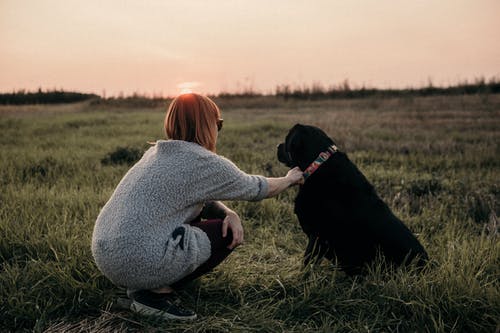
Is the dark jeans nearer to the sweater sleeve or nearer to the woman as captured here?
the woman

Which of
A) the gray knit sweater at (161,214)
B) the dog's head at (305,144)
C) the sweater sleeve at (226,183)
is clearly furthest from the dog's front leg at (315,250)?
the gray knit sweater at (161,214)

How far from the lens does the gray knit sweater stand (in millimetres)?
1837

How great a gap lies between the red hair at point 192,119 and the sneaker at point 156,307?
2.72 feet

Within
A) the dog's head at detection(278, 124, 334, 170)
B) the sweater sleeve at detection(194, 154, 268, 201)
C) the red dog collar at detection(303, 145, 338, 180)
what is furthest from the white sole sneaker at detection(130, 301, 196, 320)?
the dog's head at detection(278, 124, 334, 170)

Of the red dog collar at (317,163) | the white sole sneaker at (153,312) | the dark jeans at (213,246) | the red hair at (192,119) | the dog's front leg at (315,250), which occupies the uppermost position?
the red hair at (192,119)

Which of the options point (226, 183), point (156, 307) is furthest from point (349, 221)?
point (156, 307)

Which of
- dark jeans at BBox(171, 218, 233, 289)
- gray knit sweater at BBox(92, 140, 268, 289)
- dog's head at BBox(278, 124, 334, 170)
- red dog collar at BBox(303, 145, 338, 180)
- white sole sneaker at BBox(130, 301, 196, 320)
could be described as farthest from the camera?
dog's head at BBox(278, 124, 334, 170)

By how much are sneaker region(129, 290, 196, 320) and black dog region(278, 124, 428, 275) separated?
92 cm

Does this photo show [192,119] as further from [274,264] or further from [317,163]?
[274,264]

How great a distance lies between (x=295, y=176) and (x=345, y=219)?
389mm

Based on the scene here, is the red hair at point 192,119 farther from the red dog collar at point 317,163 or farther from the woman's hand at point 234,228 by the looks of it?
the red dog collar at point 317,163

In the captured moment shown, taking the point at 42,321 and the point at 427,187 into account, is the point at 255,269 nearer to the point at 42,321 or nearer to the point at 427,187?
the point at 42,321

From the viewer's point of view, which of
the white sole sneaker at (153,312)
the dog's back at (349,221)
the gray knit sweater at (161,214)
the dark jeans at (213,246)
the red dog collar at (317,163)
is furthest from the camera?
the red dog collar at (317,163)

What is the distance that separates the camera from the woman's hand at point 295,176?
2.35 meters
